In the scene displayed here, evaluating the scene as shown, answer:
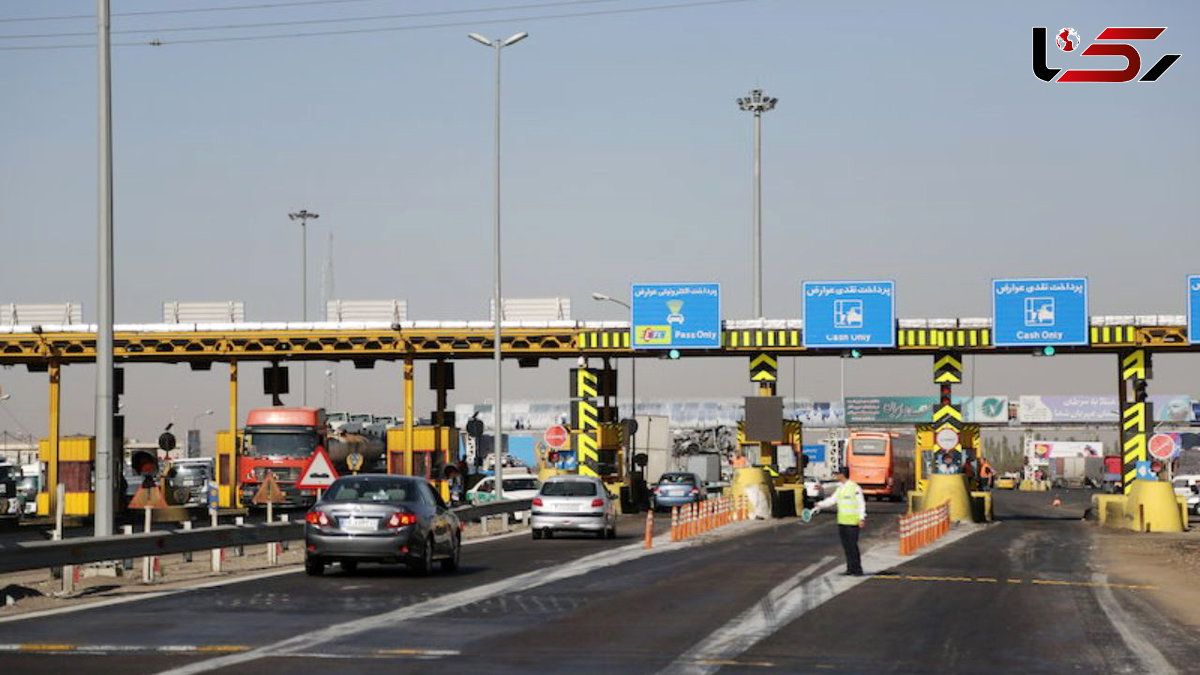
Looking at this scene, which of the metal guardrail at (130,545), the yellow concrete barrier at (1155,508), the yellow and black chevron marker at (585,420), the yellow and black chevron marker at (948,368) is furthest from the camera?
the yellow and black chevron marker at (585,420)

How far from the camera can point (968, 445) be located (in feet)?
191

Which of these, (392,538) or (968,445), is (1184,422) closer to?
(968,445)

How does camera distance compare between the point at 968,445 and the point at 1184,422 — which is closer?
the point at 968,445

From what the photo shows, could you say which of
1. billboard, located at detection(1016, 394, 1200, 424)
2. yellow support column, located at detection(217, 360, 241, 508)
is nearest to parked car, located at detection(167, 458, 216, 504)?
yellow support column, located at detection(217, 360, 241, 508)

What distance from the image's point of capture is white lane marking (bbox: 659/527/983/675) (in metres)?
14.8

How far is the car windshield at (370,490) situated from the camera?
84.7 ft

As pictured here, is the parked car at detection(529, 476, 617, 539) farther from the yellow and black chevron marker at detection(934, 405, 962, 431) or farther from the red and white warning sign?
the yellow and black chevron marker at detection(934, 405, 962, 431)

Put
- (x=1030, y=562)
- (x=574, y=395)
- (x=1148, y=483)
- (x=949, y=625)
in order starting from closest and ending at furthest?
(x=949, y=625) < (x=1030, y=562) < (x=1148, y=483) < (x=574, y=395)

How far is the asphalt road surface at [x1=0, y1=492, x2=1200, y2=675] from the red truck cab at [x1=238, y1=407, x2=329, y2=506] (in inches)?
1295

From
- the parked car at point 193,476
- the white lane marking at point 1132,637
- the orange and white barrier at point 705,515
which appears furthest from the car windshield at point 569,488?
the parked car at point 193,476

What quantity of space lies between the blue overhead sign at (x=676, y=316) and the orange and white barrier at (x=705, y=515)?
5460 mm

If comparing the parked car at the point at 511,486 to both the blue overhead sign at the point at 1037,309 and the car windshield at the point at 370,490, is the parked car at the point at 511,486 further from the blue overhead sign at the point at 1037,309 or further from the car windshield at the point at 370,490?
the car windshield at the point at 370,490

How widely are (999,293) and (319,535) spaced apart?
34.5 meters

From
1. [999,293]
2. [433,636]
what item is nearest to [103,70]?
[433,636]
